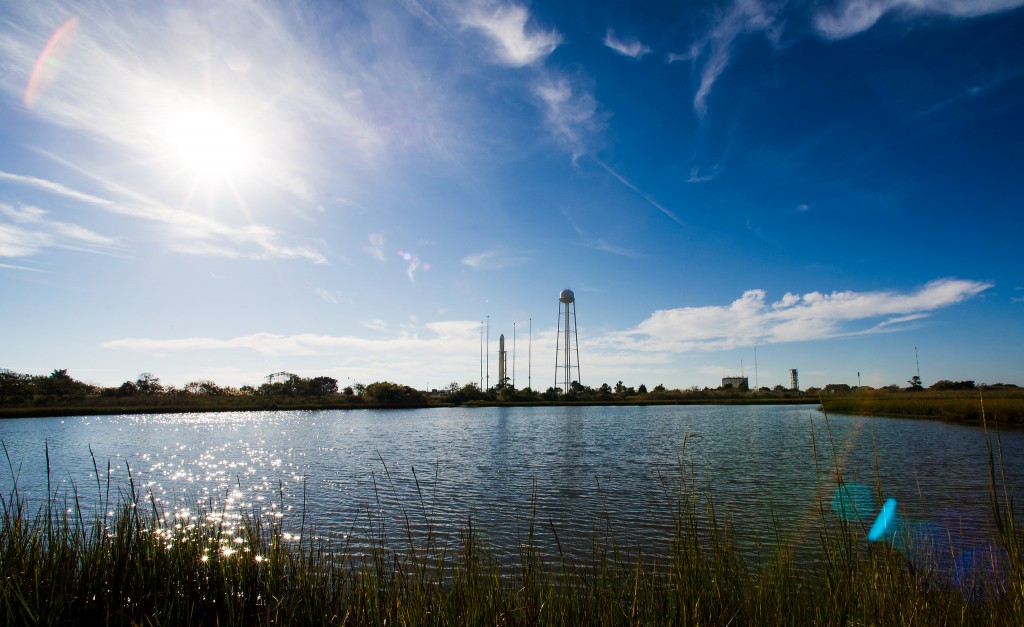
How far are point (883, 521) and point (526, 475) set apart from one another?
15.5m

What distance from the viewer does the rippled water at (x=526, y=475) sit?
16391 millimetres

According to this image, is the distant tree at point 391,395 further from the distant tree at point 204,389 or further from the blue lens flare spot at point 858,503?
the blue lens flare spot at point 858,503

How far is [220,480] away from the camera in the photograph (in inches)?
1027

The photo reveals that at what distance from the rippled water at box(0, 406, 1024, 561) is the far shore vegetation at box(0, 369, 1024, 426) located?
38724 mm

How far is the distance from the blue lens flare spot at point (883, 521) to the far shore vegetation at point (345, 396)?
173 ft

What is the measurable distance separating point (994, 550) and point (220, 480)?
100 ft

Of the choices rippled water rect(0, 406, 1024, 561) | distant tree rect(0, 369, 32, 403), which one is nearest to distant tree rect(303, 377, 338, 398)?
distant tree rect(0, 369, 32, 403)

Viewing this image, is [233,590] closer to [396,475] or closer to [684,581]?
[684,581]

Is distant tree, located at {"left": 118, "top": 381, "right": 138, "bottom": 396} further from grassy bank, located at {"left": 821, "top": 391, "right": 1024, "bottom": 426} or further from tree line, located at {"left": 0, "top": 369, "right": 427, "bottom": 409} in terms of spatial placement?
grassy bank, located at {"left": 821, "top": 391, "right": 1024, "bottom": 426}

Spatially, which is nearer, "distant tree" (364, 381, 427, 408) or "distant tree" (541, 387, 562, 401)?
"distant tree" (364, 381, 427, 408)

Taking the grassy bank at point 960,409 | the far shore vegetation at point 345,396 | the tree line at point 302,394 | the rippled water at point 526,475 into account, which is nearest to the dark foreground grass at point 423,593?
the rippled water at point 526,475

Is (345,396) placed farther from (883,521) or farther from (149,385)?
(883,521)

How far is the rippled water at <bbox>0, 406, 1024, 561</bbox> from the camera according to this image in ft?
53.8

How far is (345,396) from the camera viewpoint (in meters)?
130
